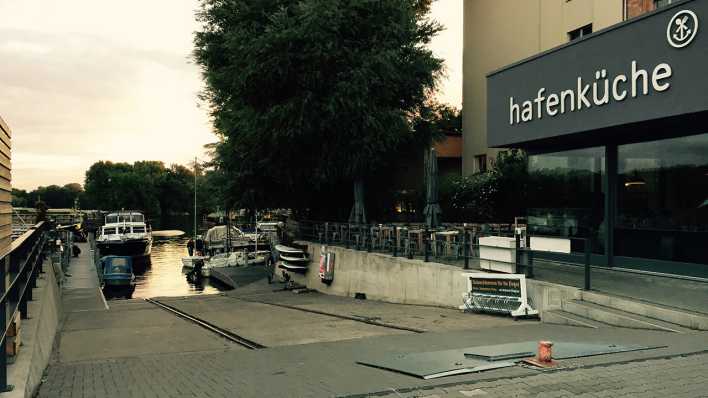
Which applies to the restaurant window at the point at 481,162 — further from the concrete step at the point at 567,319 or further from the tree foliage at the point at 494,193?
the concrete step at the point at 567,319

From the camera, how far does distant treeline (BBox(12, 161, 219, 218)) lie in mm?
151375

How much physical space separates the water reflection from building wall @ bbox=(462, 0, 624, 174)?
1763cm

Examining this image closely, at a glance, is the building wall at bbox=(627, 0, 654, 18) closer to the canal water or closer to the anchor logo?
the anchor logo

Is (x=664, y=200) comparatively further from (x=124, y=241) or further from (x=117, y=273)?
(x=124, y=241)

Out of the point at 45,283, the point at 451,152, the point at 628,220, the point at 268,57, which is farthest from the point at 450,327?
the point at 451,152

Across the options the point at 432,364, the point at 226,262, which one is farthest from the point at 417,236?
the point at 226,262

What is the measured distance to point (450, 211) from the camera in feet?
81.7

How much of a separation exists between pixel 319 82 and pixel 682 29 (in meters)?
13.6

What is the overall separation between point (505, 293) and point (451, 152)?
21.4 metres

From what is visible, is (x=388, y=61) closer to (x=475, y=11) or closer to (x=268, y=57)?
(x=268, y=57)

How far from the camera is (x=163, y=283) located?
41469 millimetres

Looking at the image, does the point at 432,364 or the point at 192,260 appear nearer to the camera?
the point at 432,364

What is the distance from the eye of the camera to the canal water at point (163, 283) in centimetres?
3459

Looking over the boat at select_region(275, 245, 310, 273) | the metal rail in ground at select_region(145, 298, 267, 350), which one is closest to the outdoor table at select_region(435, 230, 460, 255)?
the metal rail in ground at select_region(145, 298, 267, 350)
